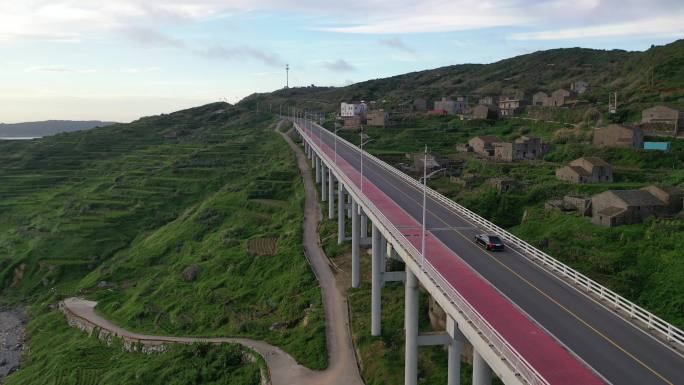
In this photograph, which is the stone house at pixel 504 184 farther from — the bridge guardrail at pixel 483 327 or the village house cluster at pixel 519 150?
the bridge guardrail at pixel 483 327

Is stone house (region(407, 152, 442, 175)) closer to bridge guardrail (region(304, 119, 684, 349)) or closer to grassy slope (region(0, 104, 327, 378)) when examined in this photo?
grassy slope (region(0, 104, 327, 378))

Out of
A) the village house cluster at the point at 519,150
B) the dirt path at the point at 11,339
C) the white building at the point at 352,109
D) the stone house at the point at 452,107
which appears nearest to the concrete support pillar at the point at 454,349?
the dirt path at the point at 11,339

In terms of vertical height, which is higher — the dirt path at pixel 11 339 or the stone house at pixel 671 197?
the stone house at pixel 671 197

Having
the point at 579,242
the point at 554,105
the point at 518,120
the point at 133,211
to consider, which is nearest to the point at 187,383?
the point at 579,242

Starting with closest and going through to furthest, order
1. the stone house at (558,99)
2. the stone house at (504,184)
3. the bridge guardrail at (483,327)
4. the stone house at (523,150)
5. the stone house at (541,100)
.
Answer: the bridge guardrail at (483,327) < the stone house at (504,184) < the stone house at (523,150) < the stone house at (558,99) < the stone house at (541,100)

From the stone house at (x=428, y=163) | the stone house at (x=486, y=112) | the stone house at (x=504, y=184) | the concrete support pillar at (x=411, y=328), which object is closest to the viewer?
the concrete support pillar at (x=411, y=328)

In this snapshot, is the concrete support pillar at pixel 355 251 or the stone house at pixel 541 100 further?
the stone house at pixel 541 100

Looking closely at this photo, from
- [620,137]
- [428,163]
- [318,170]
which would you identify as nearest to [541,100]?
[620,137]
